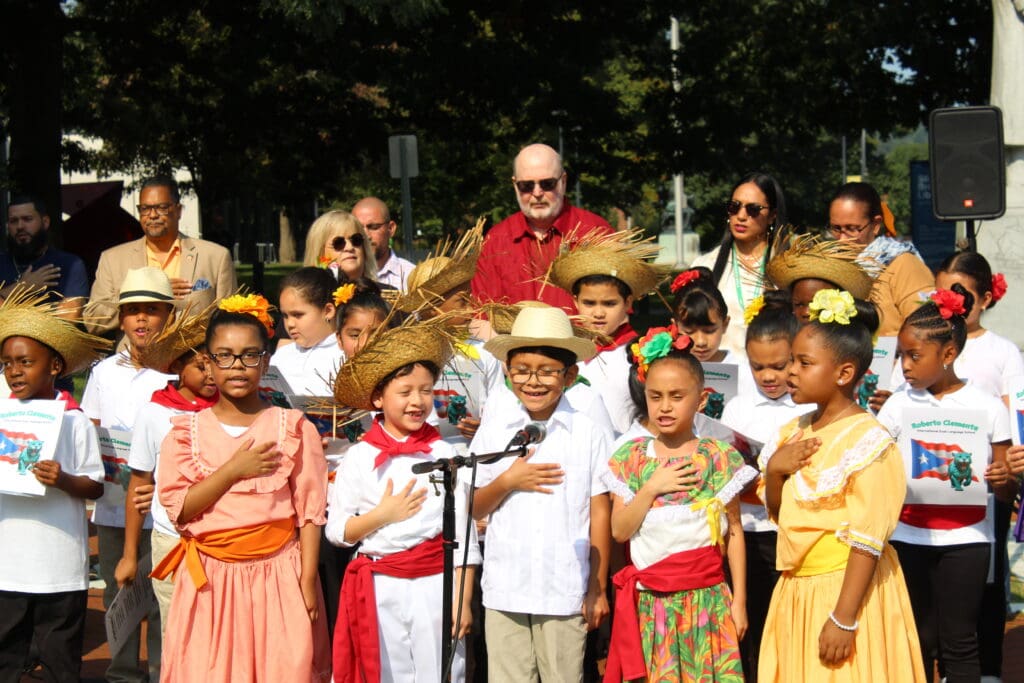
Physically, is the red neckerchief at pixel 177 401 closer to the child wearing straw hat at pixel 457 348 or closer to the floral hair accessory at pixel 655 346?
the child wearing straw hat at pixel 457 348

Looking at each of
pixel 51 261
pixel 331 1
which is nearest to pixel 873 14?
pixel 331 1

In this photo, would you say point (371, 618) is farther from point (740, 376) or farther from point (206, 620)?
point (740, 376)

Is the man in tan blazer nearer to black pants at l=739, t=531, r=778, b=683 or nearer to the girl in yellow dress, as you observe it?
black pants at l=739, t=531, r=778, b=683

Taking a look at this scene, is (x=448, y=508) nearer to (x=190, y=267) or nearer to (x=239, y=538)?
(x=239, y=538)

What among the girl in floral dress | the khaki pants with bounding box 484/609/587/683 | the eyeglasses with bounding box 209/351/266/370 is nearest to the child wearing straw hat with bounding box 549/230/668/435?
the girl in floral dress

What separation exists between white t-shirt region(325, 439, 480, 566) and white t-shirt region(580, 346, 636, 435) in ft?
3.57

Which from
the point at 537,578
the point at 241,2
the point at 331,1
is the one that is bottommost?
the point at 537,578

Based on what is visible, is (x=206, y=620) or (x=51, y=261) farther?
(x=51, y=261)

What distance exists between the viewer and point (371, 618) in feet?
17.0

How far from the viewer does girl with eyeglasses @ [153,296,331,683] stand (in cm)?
510

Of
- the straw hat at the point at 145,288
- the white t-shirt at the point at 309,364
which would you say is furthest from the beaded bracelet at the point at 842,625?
the straw hat at the point at 145,288

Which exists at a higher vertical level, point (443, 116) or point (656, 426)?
point (443, 116)

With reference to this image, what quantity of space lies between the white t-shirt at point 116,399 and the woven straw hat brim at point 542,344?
64.4 inches

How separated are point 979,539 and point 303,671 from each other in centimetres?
275
